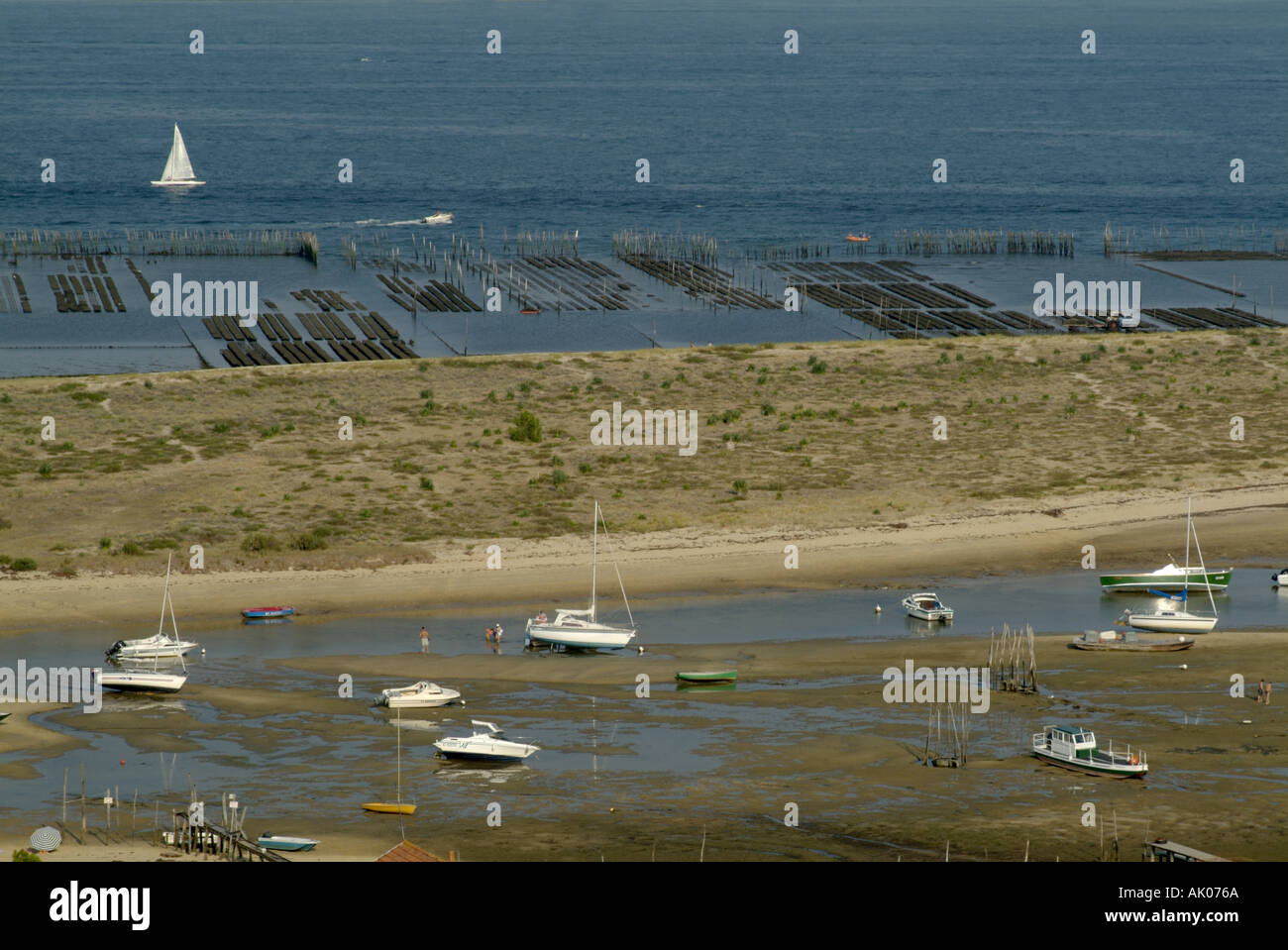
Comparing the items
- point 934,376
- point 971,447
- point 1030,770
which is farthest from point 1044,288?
point 1030,770

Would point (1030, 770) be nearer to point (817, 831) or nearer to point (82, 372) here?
point (817, 831)

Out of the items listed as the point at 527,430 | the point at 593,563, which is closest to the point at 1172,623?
the point at 593,563

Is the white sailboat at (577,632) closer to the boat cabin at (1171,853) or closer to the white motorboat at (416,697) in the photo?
the white motorboat at (416,697)

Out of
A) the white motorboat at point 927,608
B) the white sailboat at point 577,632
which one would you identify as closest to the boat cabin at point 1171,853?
the white motorboat at point 927,608

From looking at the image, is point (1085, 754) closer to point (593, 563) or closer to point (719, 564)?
point (593, 563)

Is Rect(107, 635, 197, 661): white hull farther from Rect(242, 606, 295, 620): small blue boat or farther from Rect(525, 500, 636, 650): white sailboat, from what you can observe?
Rect(525, 500, 636, 650): white sailboat
